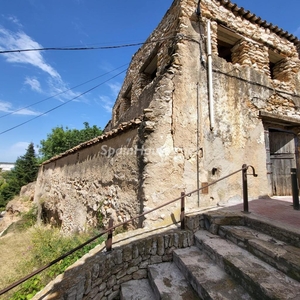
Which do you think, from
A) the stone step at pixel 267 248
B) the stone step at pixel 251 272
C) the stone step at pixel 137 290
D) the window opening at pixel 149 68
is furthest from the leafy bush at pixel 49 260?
the window opening at pixel 149 68

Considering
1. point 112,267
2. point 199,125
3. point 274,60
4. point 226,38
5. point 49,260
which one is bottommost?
point 49,260

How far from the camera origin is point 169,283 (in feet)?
8.40

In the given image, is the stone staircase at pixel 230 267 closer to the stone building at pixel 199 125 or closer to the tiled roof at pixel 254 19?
the stone building at pixel 199 125

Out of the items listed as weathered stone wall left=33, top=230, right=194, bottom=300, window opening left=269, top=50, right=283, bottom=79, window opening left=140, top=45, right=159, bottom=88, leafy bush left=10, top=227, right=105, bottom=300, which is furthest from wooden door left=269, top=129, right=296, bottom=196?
leafy bush left=10, top=227, right=105, bottom=300

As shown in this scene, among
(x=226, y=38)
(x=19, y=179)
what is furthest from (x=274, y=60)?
(x=19, y=179)

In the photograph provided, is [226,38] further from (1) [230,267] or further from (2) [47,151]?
(2) [47,151]

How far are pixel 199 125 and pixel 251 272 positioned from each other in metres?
3.08

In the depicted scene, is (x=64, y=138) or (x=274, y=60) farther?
(x=64, y=138)

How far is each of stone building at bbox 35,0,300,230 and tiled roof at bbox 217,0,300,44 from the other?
0.10ft

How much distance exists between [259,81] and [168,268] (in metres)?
5.73

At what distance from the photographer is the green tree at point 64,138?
26.8 meters

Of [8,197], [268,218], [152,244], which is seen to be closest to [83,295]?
[152,244]

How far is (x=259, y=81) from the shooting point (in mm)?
5543

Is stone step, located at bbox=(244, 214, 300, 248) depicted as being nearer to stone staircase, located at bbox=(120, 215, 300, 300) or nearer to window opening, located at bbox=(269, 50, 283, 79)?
stone staircase, located at bbox=(120, 215, 300, 300)
